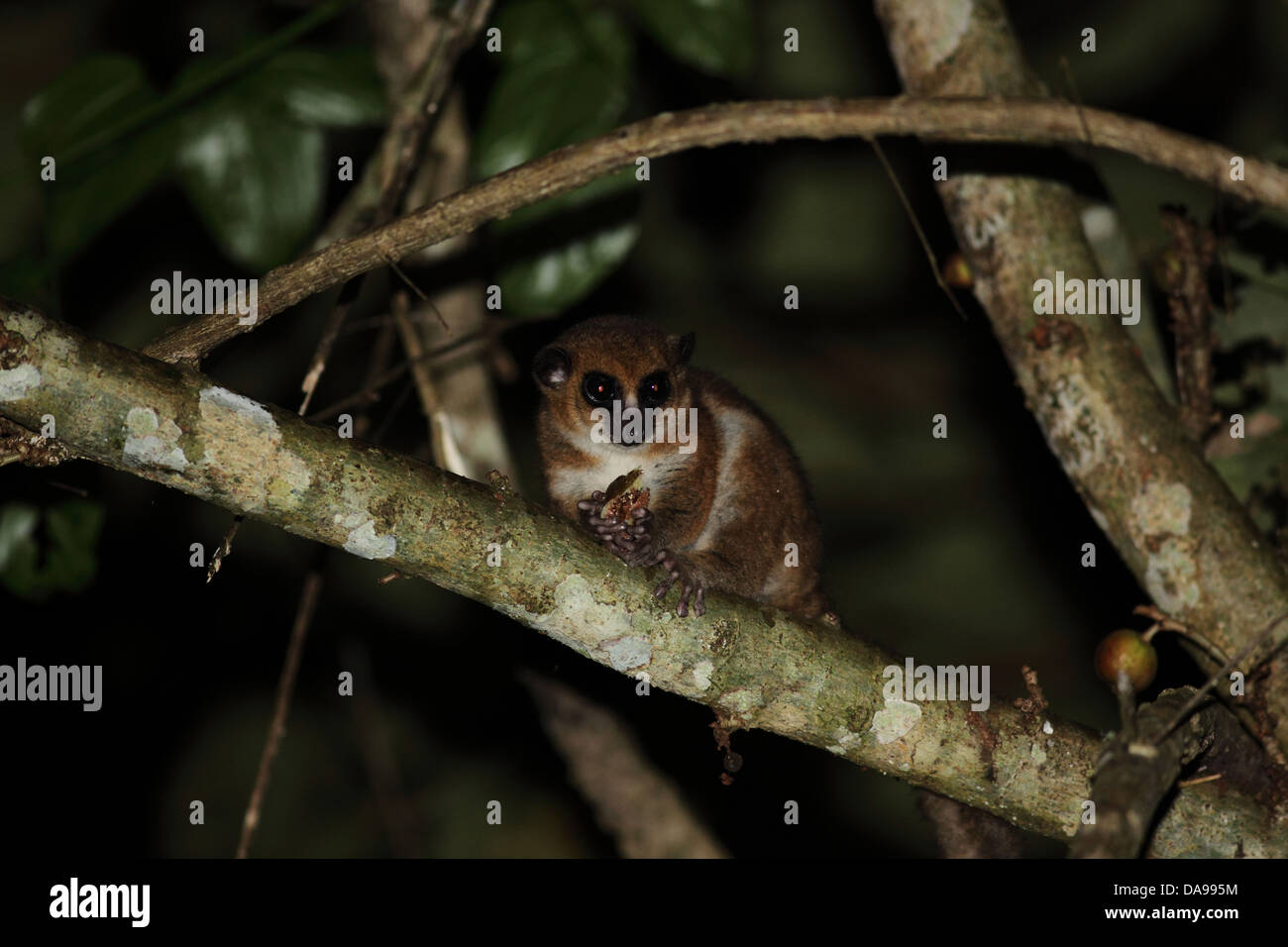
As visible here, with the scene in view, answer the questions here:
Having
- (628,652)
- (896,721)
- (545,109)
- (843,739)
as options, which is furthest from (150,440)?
(545,109)

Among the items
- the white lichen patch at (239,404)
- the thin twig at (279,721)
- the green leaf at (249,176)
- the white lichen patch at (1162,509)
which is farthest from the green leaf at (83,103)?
the white lichen patch at (1162,509)

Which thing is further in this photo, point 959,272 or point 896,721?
point 959,272

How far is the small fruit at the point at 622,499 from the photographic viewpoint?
3881mm

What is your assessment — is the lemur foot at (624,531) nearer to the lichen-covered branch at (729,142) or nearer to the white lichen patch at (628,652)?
the white lichen patch at (628,652)

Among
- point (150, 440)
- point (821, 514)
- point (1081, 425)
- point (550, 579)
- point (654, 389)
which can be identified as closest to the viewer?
point (150, 440)

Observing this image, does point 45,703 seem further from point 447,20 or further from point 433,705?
point 447,20

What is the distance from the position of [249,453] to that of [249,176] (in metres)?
2.29

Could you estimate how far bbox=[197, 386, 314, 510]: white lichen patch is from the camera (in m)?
2.77

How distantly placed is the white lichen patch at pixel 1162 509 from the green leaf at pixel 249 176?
3.24 meters

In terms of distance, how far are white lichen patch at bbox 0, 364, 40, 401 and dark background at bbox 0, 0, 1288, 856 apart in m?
4.25

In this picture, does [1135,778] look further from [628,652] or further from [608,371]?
[608,371]

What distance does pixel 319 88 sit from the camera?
15.5ft

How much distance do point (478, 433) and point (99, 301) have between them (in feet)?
8.04

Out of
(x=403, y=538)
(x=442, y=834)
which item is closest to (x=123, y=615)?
(x=442, y=834)
